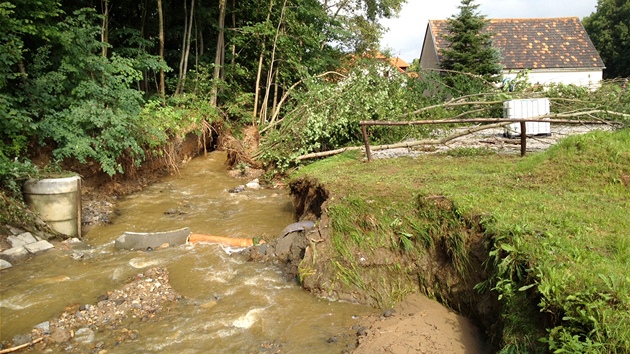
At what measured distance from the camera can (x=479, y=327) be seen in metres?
4.18

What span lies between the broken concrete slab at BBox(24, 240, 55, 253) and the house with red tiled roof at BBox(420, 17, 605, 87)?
1759 centimetres

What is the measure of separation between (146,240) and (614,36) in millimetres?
37670

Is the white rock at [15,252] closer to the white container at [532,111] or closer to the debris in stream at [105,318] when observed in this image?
the debris in stream at [105,318]

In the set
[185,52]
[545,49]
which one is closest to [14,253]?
[185,52]

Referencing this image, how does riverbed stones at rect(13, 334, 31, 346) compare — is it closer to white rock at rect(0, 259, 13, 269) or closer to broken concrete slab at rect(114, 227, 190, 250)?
white rock at rect(0, 259, 13, 269)

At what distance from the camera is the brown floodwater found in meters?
4.30

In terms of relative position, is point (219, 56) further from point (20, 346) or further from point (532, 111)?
point (20, 346)

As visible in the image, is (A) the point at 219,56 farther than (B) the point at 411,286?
Yes

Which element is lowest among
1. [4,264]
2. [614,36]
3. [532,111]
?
[4,264]

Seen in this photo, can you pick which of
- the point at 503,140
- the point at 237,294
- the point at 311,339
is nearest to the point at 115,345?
the point at 237,294

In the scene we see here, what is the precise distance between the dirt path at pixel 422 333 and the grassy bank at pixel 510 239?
0.18m

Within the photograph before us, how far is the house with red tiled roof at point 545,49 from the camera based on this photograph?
2005cm

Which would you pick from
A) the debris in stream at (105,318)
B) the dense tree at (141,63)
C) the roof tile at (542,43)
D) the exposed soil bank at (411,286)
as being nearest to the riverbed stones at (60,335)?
the debris in stream at (105,318)

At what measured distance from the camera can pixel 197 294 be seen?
5238mm
